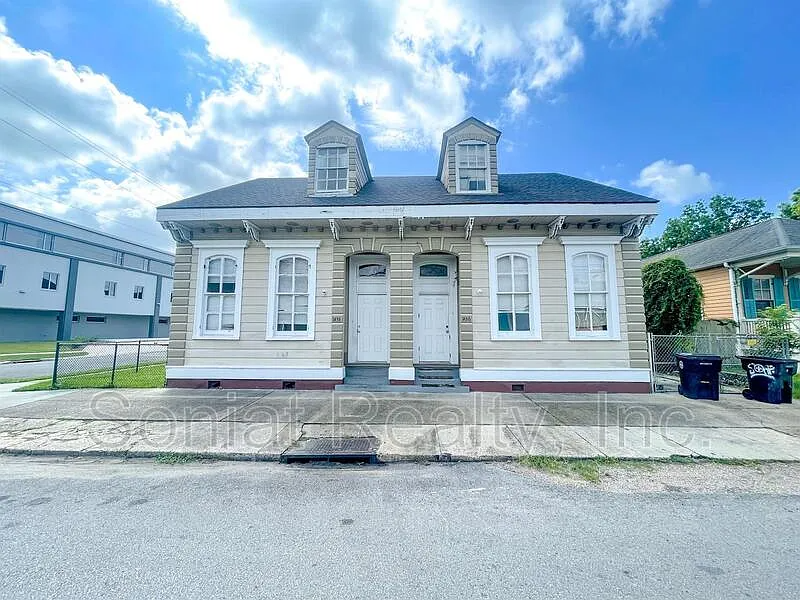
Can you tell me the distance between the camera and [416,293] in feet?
30.0

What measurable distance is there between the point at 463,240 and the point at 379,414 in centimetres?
472

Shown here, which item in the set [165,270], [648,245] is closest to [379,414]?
[648,245]

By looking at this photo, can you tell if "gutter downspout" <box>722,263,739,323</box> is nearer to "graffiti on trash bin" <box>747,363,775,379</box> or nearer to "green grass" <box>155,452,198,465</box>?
"graffiti on trash bin" <box>747,363,775,379</box>

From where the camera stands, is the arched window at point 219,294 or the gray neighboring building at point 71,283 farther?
the gray neighboring building at point 71,283

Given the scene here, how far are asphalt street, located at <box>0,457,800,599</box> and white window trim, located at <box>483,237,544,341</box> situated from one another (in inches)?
188

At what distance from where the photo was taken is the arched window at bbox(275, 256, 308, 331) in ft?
28.2

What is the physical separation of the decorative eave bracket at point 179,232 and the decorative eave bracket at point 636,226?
35.9ft

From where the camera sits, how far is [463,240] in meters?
8.53

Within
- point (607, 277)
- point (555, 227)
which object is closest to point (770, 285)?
point (607, 277)

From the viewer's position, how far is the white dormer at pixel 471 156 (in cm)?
933

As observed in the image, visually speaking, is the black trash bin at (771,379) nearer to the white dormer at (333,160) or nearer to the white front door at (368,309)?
the white front door at (368,309)

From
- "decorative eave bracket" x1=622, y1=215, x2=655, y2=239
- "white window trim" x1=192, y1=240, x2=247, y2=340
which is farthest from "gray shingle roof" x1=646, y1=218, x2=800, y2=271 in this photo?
"white window trim" x1=192, y1=240, x2=247, y2=340

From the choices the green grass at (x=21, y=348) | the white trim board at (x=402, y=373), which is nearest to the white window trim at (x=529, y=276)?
the white trim board at (x=402, y=373)

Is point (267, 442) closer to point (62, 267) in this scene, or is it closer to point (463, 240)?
point (463, 240)
